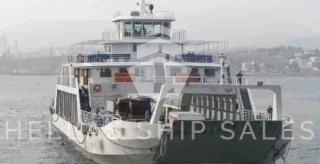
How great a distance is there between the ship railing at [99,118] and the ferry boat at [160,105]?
0.17 feet

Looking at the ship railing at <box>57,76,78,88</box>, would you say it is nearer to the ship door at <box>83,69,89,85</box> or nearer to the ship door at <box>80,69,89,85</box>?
the ship door at <box>80,69,89,85</box>

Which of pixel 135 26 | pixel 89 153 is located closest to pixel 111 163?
pixel 89 153

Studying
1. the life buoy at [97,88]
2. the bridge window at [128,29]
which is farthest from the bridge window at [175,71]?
the bridge window at [128,29]

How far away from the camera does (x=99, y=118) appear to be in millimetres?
26281

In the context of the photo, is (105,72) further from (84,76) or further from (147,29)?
(147,29)

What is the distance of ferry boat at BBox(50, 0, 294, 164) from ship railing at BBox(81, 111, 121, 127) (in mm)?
52

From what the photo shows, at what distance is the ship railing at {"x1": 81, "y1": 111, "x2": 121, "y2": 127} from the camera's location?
83.7 ft

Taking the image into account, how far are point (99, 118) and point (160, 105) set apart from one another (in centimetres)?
470

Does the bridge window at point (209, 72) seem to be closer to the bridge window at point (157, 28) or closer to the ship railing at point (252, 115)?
the bridge window at point (157, 28)

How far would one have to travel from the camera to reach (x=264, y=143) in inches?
902

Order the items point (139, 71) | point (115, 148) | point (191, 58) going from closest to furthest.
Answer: point (115, 148) → point (139, 71) → point (191, 58)

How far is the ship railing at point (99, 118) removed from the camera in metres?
25.5

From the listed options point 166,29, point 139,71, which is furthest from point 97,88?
point 166,29

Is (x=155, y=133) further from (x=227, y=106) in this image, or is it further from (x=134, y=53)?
(x=134, y=53)
